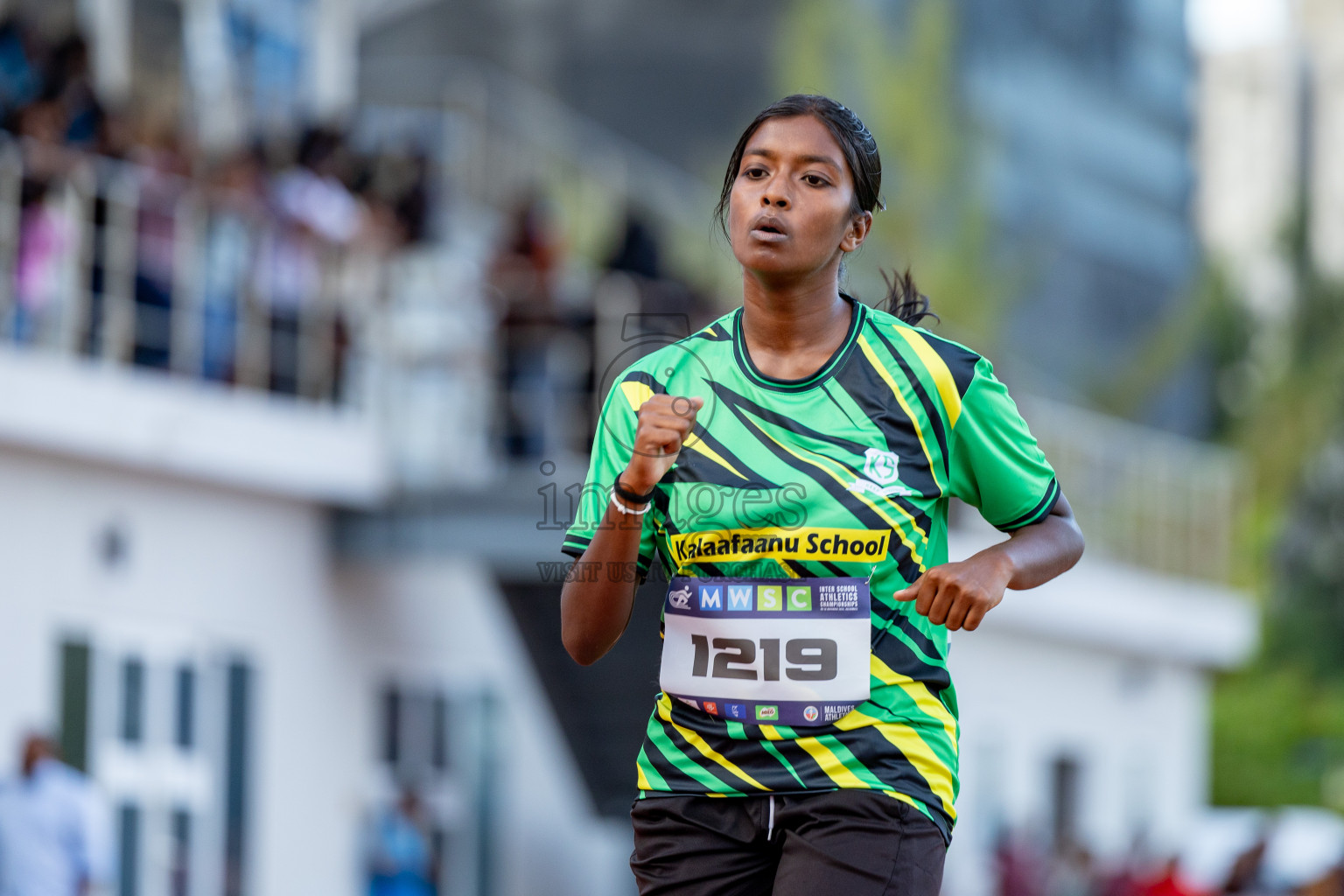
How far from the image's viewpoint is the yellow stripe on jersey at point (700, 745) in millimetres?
3787

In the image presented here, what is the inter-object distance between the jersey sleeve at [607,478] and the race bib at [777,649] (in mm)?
160

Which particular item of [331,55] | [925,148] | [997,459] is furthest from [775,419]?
[925,148]

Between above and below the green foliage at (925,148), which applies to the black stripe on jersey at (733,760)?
below

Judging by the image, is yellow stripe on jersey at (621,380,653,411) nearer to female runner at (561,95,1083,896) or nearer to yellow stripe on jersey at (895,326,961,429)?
female runner at (561,95,1083,896)

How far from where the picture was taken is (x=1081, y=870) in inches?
815

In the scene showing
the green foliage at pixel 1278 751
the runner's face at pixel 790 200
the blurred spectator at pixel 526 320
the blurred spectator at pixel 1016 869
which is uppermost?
the blurred spectator at pixel 526 320

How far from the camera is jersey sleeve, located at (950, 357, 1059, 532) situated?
12.9 ft

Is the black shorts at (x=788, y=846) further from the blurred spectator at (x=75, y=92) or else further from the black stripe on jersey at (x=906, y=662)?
the blurred spectator at (x=75, y=92)

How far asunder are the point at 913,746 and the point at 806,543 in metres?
0.40

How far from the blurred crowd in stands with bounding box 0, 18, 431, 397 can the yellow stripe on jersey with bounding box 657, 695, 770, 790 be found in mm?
9279

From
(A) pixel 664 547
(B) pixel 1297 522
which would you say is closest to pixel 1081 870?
(A) pixel 664 547

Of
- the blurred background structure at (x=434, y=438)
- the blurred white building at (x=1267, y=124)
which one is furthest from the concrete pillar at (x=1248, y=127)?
the blurred background structure at (x=434, y=438)

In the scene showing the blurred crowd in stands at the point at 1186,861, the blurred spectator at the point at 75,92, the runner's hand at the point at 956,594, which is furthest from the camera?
the blurred crowd in stands at the point at 1186,861

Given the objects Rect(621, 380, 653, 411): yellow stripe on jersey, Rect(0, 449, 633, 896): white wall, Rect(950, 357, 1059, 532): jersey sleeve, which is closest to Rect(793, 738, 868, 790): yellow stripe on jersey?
Rect(950, 357, 1059, 532): jersey sleeve
